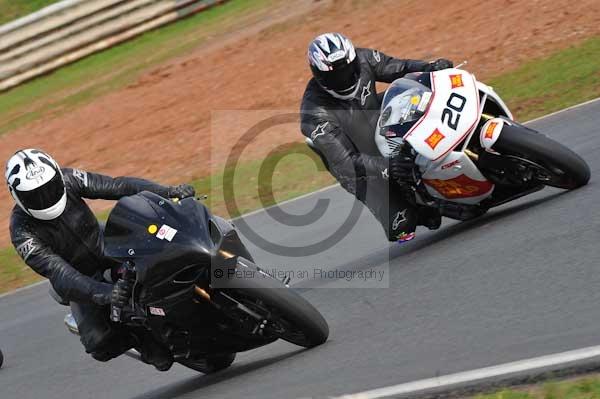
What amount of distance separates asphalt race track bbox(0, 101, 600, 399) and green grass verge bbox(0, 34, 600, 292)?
5.82 feet

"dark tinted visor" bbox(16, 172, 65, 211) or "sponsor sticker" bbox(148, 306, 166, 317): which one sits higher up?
"dark tinted visor" bbox(16, 172, 65, 211)

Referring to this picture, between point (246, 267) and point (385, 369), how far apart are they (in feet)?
3.12

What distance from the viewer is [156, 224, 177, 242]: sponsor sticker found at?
5434 millimetres

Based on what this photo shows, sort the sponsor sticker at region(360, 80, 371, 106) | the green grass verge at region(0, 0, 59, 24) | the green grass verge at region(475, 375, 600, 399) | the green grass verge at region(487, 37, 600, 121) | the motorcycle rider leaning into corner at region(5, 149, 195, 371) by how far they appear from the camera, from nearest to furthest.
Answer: the green grass verge at region(475, 375, 600, 399), the motorcycle rider leaning into corner at region(5, 149, 195, 371), the sponsor sticker at region(360, 80, 371, 106), the green grass verge at region(487, 37, 600, 121), the green grass verge at region(0, 0, 59, 24)

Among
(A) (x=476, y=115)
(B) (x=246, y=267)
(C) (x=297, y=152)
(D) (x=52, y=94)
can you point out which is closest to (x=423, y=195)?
(A) (x=476, y=115)

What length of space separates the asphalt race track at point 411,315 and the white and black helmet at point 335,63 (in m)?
1.39

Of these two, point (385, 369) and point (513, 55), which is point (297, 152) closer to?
point (513, 55)

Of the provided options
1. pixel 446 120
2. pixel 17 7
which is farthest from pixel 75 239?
pixel 17 7

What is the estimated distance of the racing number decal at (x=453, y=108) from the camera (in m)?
6.86

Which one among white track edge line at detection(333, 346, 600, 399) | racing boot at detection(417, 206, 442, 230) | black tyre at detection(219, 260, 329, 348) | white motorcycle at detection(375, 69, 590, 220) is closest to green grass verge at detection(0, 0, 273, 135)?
racing boot at detection(417, 206, 442, 230)

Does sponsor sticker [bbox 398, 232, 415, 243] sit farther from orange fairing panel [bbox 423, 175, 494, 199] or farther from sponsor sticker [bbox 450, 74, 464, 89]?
sponsor sticker [bbox 450, 74, 464, 89]

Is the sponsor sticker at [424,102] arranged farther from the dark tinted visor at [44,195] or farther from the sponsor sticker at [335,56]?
the dark tinted visor at [44,195]

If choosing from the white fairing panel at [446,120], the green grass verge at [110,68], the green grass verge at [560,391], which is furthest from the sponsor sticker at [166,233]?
the green grass verge at [110,68]

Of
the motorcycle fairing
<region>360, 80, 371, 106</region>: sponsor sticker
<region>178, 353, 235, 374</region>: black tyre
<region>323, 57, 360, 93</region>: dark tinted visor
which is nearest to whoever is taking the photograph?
the motorcycle fairing
